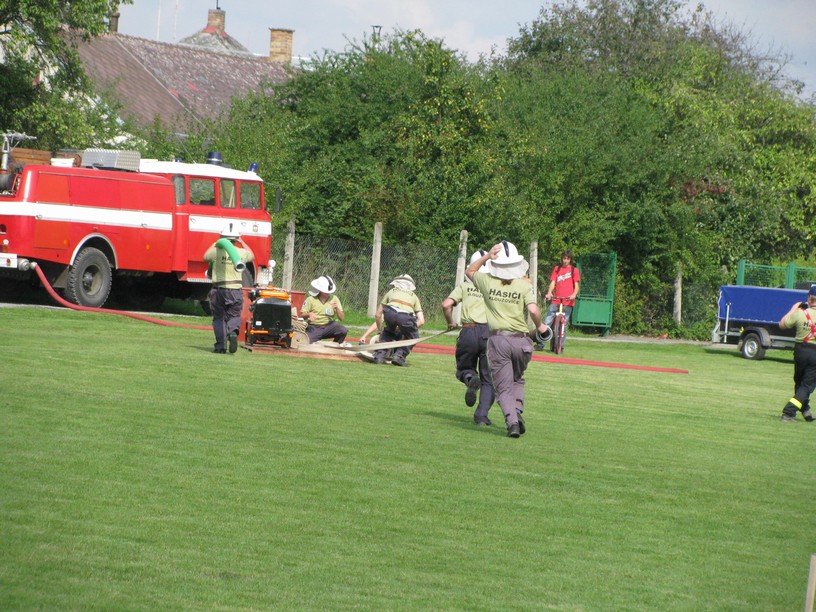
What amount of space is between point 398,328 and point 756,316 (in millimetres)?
13941

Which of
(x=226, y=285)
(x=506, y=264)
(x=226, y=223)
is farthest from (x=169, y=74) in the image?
(x=506, y=264)

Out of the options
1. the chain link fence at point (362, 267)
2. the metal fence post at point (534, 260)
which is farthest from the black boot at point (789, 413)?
the metal fence post at point (534, 260)

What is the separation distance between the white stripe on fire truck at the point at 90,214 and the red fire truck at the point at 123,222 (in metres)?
0.02

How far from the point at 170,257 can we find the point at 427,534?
63.9 feet

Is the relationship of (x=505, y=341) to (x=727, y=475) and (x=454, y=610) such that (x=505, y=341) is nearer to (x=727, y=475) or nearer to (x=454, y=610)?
(x=727, y=475)

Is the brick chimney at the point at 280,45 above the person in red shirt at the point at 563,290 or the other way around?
above

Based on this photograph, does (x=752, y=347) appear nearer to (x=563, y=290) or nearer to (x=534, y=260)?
(x=534, y=260)

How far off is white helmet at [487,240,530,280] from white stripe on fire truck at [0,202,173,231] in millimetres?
13527

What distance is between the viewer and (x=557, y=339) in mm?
26203

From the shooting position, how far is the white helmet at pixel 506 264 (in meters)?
12.9

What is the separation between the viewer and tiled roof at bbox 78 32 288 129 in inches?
1989

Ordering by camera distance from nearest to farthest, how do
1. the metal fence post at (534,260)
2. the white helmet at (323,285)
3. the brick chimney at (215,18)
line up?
the white helmet at (323,285)
the metal fence post at (534,260)
the brick chimney at (215,18)

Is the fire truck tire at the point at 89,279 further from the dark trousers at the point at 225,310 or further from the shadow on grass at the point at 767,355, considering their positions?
the shadow on grass at the point at 767,355

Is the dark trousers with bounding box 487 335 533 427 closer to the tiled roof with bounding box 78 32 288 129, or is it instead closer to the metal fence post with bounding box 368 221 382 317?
the metal fence post with bounding box 368 221 382 317
